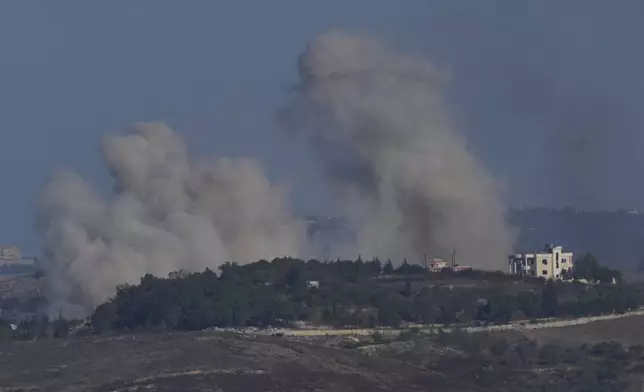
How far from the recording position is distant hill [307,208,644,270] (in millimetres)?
125500

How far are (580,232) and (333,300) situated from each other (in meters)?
67.8

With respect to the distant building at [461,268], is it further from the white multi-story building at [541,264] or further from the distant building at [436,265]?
the white multi-story building at [541,264]

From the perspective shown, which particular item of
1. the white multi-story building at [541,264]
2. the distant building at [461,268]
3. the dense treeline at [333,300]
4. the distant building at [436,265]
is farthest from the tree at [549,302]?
the white multi-story building at [541,264]

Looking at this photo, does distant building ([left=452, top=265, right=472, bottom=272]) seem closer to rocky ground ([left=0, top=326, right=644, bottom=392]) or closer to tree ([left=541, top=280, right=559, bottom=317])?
tree ([left=541, top=280, right=559, bottom=317])

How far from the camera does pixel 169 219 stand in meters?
97.9

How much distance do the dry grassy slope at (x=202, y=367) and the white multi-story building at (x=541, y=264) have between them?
27908 mm

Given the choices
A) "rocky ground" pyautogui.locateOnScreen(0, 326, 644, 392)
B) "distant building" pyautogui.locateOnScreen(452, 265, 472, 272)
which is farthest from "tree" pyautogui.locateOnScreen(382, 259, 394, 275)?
"rocky ground" pyautogui.locateOnScreen(0, 326, 644, 392)

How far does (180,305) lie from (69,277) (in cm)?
1374

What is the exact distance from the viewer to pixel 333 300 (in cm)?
8456

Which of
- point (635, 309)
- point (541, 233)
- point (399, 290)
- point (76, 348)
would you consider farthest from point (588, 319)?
point (541, 233)

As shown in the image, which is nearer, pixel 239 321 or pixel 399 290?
pixel 239 321

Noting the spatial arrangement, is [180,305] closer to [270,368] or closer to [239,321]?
[239,321]

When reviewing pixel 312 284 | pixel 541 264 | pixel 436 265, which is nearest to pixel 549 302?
pixel 312 284

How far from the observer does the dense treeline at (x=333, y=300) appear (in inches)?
3219
